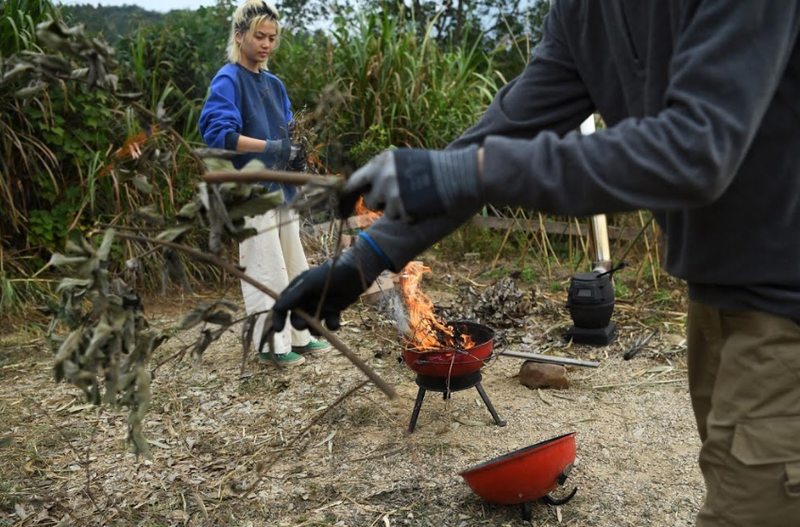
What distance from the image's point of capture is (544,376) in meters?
3.93

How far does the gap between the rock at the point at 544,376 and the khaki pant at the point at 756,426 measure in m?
2.39

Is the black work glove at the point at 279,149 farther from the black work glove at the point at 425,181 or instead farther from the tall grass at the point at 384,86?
the black work glove at the point at 425,181

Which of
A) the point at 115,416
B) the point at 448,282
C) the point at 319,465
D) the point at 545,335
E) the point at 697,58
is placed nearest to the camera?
the point at 697,58

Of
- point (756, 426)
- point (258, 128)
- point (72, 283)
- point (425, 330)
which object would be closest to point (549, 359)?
point (425, 330)

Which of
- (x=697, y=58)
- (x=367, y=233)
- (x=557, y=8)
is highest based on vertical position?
(x=557, y=8)

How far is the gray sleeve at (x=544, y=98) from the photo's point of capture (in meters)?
1.75

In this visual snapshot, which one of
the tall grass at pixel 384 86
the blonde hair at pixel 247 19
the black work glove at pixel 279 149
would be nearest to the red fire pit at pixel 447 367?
the black work glove at pixel 279 149

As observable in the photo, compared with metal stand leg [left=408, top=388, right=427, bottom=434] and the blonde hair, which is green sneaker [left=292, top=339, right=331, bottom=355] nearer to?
metal stand leg [left=408, top=388, right=427, bottom=434]

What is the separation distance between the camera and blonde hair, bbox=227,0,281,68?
13.4 ft

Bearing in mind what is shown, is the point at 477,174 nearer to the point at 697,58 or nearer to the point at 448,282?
the point at 697,58

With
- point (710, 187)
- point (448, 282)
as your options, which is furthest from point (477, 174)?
point (448, 282)

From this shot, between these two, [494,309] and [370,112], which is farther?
[370,112]

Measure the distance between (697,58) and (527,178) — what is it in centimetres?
34

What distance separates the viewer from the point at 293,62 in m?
7.08
